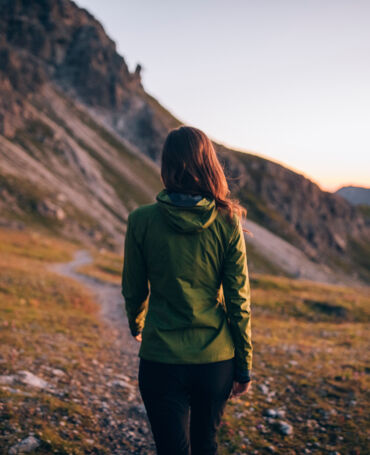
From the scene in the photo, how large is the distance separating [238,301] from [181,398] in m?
1.07

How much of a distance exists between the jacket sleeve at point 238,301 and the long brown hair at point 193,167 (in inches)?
14.0

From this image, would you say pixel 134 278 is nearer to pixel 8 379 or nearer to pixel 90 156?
pixel 8 379

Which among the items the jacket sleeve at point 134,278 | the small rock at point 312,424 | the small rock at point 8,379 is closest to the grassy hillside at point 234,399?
the small rock at point 312,424

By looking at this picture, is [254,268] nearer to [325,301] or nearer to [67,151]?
[67,151]

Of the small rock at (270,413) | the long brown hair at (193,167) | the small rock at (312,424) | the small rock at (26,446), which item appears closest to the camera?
the long brown hair at (193,167)

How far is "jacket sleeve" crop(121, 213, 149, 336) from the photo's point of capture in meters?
3.79

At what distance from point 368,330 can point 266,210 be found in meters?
131

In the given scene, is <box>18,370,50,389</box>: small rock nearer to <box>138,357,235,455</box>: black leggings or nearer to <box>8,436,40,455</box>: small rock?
<box>8,436,40,455</box>: small rock

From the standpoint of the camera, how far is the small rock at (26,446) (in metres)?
5.40

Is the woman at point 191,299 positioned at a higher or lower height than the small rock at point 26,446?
Result: higher

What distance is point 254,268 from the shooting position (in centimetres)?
9188

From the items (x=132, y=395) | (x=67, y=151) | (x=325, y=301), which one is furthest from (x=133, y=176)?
(x=132, y=395)

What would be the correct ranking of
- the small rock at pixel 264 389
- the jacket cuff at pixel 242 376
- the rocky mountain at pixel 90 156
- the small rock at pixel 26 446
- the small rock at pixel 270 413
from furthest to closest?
the rocky mountain at pixel 90 156 < the small rock at pixel 264 389 < the small rock at pixel 270 413 < the small rock at pixel 26 446 < the jacket cuff at pixel 242 376

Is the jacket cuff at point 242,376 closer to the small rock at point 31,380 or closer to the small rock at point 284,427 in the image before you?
the small rock at point 284,427
